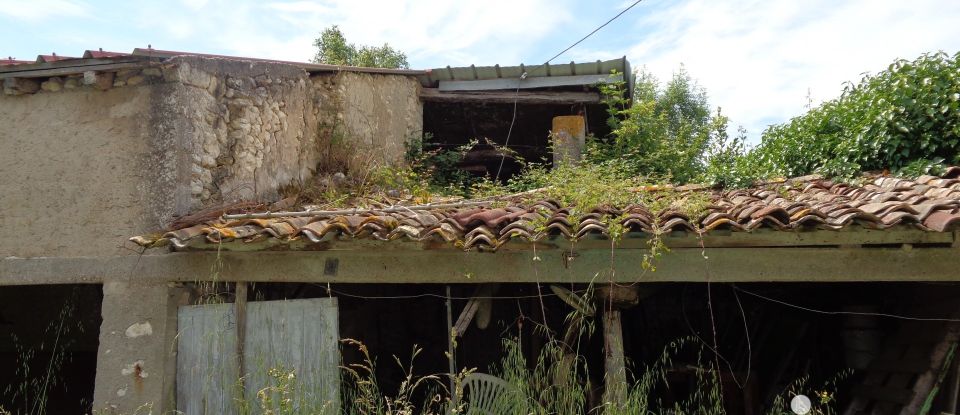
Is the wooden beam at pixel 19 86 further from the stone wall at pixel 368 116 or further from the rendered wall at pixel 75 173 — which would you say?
the stone wall at pixel 368 116

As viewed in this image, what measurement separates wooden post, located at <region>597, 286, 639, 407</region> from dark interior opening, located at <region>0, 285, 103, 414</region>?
22.5ft

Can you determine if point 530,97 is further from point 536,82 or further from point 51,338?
point 51,338

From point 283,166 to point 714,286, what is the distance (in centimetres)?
510

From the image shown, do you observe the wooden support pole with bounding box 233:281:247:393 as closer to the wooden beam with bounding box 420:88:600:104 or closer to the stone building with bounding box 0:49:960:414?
the stone building with bounding box 0:49:960:414

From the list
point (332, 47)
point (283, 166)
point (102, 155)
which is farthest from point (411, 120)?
point (332, 47)

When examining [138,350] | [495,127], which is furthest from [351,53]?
[138,350]

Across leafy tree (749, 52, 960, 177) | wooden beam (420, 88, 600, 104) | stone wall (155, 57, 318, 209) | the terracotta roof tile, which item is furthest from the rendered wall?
leafy tree (749, 52, 960, 177)

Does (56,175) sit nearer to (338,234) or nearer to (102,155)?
(102,155)

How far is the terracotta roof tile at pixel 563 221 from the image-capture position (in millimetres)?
4922

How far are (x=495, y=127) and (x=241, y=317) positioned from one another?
18.1ft

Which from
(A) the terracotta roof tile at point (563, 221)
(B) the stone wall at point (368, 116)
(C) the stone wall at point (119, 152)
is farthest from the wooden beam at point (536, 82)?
(A) the terracotta roof tile at point (563, 221)

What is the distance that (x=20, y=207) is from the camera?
6.61m

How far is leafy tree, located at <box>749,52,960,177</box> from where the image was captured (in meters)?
7.75

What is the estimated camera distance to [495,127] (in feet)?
34.8
